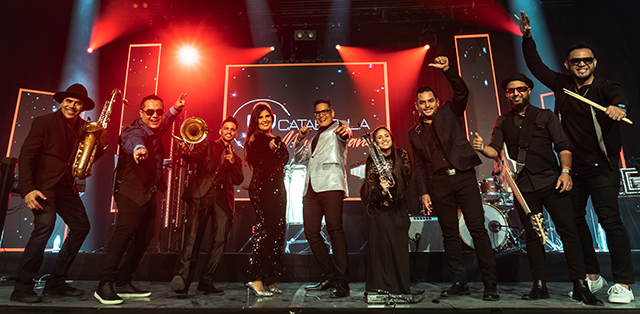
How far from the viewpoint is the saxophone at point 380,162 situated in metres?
3.06

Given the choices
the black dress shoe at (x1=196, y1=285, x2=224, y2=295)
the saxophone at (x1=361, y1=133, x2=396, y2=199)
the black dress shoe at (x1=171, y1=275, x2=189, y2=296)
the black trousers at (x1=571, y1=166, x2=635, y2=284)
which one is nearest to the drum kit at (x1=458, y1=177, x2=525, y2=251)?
the black trousers at (x1=571, y1=166, x2=635, y2=284)

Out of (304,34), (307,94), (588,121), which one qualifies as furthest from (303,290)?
(304,34)

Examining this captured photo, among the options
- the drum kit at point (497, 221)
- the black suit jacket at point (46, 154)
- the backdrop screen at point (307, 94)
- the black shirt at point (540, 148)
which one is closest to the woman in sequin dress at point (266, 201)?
the black suit jacket at point (46, 154)

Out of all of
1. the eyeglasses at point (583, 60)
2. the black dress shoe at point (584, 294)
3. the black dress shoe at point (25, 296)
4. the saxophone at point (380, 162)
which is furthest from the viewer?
the saxophone at point (380, 162)

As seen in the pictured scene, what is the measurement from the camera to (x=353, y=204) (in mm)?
7160

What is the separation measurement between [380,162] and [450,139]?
70 cm

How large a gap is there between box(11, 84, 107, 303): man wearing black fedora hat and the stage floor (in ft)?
0.68

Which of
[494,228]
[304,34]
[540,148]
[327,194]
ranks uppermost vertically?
[304,34]

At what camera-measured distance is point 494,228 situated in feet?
18.0

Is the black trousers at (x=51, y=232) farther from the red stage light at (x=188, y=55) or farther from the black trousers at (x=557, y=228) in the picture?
the red stage light at (x=188, y=55)

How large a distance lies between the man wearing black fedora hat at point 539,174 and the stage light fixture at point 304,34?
5.47 m

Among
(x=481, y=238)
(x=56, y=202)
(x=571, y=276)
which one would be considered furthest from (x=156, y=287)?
(x=571, y=276)

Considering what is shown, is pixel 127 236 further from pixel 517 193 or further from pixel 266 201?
pixel 517 193

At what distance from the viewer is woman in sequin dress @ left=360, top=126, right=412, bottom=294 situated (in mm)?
2930
